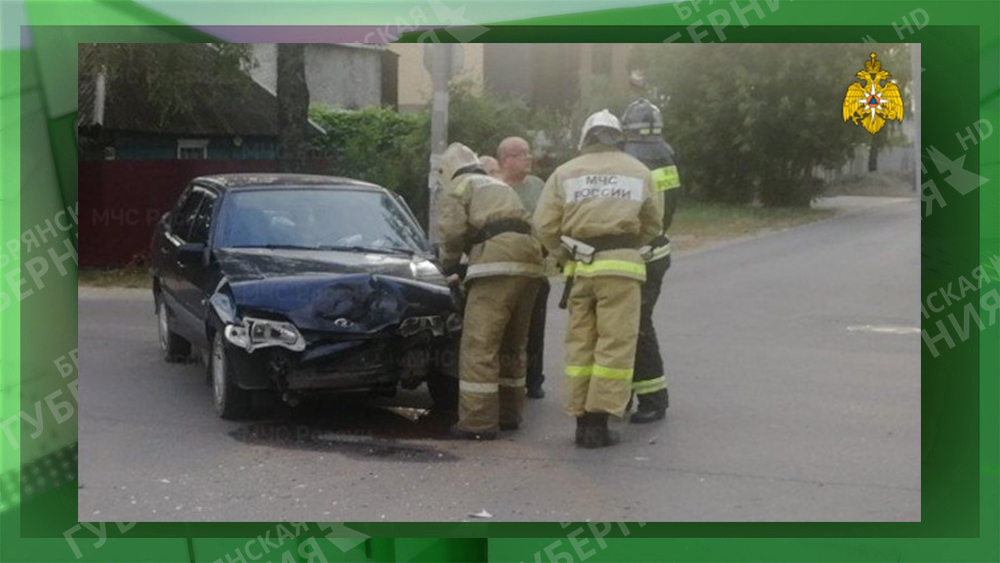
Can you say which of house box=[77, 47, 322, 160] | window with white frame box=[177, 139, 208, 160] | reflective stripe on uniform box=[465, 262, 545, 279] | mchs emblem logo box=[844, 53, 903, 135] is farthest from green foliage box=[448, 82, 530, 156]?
mchs emblem logo box=[844, 53, 903, 135]

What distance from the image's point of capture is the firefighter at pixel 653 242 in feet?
20.1

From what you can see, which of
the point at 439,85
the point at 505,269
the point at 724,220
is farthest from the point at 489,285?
the point at 724,220

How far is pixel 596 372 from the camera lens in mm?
6184

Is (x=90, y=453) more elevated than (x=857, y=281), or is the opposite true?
(x=857, y=281)

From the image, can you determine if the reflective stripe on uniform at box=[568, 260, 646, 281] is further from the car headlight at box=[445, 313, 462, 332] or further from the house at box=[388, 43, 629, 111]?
the house at box=[388, 43, 629, 111]

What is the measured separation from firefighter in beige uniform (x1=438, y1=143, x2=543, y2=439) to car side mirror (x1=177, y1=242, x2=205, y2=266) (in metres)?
0.80

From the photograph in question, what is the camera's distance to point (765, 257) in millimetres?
6320

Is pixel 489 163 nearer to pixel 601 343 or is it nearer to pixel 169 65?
pixel 601 343

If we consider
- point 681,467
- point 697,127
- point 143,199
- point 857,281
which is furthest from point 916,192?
point 143,199

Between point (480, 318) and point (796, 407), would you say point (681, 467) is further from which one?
point (480, 318)

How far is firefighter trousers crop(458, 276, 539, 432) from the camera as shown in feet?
20.3

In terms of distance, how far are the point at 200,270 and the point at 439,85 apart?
100cm

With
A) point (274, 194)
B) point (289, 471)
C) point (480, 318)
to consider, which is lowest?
point (289, 471)

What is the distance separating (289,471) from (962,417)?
223 cm
